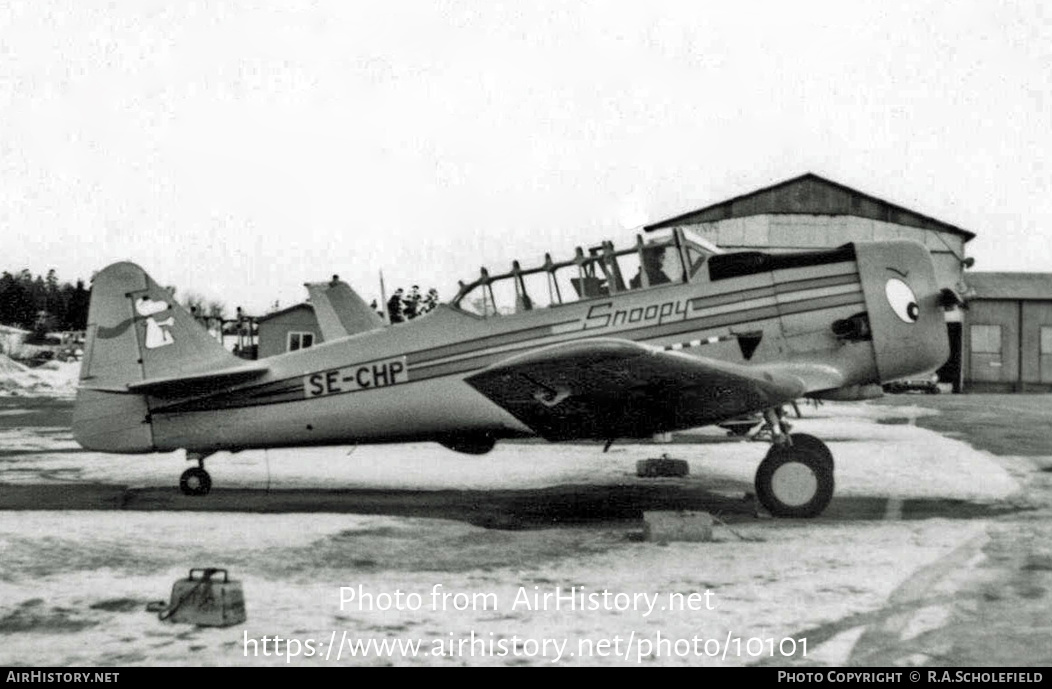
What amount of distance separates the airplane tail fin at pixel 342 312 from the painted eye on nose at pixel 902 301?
899cm

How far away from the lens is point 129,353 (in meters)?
9.55

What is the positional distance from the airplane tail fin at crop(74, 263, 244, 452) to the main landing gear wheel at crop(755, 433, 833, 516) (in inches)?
210

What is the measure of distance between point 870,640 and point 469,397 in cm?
471

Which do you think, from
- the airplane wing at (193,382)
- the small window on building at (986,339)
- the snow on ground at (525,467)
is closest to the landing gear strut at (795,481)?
the snow on ground at (525,467)

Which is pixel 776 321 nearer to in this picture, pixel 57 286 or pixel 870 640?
pixel 870 640

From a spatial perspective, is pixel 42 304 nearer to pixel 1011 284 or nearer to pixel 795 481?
pixel 1011 284

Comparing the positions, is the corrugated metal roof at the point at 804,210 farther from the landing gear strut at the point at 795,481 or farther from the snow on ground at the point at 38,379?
the landing gear strut at the point at 795,481

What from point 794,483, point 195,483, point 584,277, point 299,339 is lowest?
point 195,483

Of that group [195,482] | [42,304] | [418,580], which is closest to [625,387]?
[418,580]

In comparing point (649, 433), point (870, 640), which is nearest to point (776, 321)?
point (649, 433)

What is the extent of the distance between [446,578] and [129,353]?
5.29 meters

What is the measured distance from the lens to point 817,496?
25.9ft

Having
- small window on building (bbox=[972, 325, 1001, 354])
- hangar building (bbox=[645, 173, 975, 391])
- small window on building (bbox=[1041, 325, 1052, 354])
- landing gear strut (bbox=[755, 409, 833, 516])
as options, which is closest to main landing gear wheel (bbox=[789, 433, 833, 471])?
landing gear strut (bbox=[755, 409, 833, 516])

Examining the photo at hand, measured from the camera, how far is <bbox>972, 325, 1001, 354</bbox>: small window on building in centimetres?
3825
